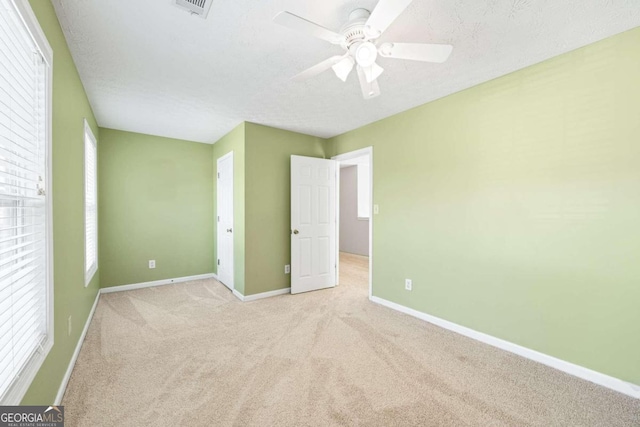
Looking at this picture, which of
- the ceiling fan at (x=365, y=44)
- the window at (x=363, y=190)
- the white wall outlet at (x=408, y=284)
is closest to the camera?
the ceiling fan at (x=365, y=44)

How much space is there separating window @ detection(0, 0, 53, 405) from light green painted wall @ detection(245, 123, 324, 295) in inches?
86.0

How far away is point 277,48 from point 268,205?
2.17 metres

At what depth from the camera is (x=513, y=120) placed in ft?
7.66

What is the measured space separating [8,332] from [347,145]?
12.1ft

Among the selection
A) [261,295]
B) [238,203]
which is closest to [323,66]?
[238,203]

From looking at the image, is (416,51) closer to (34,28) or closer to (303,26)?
(303,26)

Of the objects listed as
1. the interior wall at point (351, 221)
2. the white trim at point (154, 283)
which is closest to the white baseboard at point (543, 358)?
the white trim at point (154, 283)

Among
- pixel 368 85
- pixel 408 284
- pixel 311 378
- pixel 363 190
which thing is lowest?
pixel 311 378

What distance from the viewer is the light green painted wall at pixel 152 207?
3.95m

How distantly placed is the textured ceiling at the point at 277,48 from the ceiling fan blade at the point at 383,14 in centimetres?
25

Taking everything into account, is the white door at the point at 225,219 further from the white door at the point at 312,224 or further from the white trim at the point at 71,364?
the white trim at the point at 71,364

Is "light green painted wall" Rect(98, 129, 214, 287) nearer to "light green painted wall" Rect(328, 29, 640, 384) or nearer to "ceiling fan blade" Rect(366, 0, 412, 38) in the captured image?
"light green painted wall" Rect(328, 29, 640, 384)

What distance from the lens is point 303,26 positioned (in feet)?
4.47

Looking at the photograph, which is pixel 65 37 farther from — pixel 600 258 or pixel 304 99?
pixel 600 258
